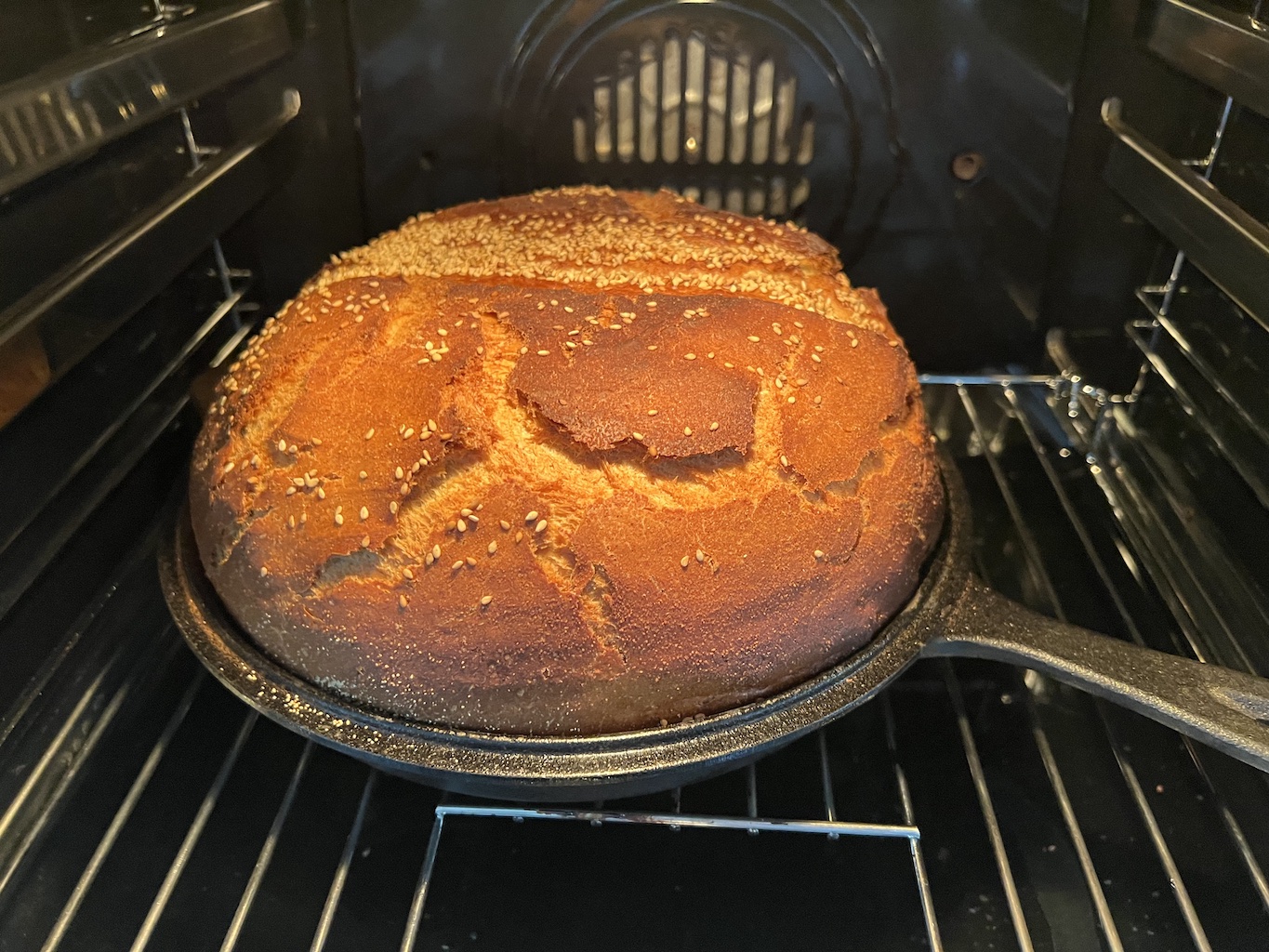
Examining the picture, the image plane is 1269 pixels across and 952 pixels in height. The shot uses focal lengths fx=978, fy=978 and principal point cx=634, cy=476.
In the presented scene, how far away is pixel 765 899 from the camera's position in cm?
98

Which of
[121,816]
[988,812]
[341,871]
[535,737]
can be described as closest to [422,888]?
[341,871]

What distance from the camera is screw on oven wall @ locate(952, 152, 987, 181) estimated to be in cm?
148

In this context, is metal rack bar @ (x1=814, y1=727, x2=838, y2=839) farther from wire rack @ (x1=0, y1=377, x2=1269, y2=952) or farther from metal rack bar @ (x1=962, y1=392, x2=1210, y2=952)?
metal rack bar @ (x1=962, y1=392, x2=1210, y2=952)

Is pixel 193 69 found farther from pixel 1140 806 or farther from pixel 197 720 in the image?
pixel 1140 806

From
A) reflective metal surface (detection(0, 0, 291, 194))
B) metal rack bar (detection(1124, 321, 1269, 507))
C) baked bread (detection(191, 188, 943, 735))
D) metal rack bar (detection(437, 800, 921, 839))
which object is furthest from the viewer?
metal rack bar (detection(1124, 321, 1269, 507))

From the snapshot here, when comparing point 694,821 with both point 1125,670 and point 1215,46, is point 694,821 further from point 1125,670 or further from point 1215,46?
point 1215,46

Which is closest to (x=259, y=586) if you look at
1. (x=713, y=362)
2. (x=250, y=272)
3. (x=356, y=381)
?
(x=356, y=381)

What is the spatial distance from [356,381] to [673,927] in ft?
2.08

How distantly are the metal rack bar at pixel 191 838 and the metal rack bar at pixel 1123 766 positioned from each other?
983mm

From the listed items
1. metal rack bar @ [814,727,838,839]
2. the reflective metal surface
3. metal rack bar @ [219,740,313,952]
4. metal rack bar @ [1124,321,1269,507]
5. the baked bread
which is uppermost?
the reflective metal surface

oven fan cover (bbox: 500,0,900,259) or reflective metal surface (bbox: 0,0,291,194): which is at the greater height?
reflective metal surface (bbox: 0,0,291,194)

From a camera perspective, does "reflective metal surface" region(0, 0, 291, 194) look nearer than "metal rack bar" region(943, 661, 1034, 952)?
Yes

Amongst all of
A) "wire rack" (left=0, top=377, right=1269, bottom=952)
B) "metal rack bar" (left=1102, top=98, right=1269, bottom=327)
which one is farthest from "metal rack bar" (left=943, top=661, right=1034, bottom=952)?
"metal rack bar" (left=1102, top=98, right=1269, bottom=327)

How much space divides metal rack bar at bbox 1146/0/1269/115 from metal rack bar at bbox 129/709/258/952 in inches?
50.5
